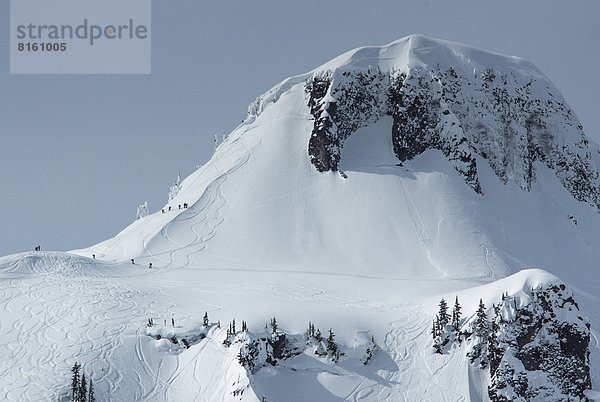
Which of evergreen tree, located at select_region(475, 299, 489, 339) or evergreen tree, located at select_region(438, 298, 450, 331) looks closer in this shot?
evergreen tree, located at select_region(475, 299, 489, 339)

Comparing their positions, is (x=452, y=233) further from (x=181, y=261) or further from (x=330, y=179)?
(x=181, y=261)

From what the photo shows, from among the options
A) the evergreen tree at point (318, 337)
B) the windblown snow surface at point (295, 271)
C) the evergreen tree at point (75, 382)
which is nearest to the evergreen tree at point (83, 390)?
the evergreen tree at point (75, 382)

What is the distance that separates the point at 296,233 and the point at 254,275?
1528 centimetres

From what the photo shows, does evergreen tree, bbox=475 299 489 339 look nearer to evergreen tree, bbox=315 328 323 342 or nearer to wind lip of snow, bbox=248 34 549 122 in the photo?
evergreen tree, bbox=315 328 323 342

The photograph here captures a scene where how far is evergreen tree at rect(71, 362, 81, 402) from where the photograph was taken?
84.2m

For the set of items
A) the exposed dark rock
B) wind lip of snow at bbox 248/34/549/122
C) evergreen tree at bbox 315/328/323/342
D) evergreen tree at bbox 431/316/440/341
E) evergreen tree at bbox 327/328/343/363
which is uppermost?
wind lip of snow at bbox 248/34/549/122

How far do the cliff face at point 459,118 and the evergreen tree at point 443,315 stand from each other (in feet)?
159

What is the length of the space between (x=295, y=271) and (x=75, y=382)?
1686 inches

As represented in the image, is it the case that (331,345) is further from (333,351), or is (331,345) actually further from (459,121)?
(459,121)

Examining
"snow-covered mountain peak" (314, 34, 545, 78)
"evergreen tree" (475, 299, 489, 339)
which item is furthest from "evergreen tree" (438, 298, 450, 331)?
"snow-covered mountain peak" (314, 34, 545, 78)

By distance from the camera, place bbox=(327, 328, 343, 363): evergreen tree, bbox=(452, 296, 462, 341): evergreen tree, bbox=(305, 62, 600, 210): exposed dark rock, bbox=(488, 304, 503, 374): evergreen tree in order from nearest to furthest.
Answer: bbox=(488, 304, 503, 374): evergreen tree, bbox=(327, 328, 343, 363): evergreen tree, bbox=(452, 296, 462, 341): evergreen tree, bbox=(305, 62, 600, 210): exposed dark rock

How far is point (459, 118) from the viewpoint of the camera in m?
150

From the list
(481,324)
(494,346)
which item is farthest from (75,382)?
(494,346)

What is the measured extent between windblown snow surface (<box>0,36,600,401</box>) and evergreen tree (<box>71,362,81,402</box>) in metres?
1.37
